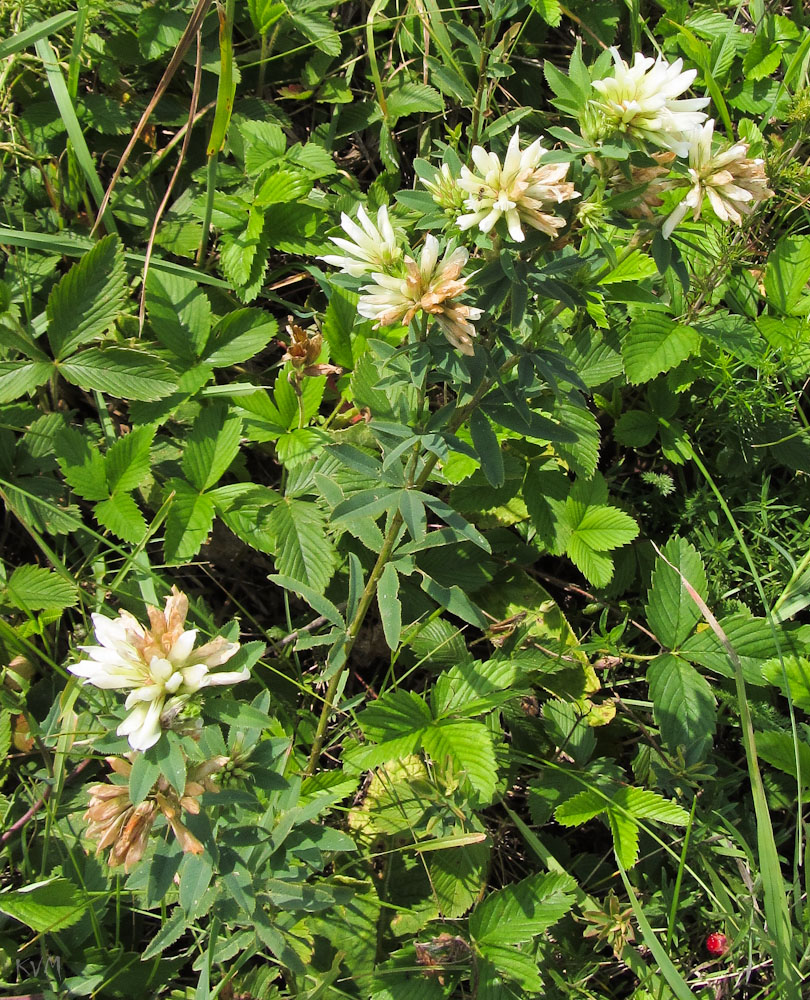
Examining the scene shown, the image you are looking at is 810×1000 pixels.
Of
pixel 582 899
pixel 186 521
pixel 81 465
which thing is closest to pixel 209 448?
pixel 186 521

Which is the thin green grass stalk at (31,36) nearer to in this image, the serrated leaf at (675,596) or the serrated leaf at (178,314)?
the serrated leaf at (178,314)

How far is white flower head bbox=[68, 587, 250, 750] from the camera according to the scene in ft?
4.89

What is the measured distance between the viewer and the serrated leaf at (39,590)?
8.04 feet

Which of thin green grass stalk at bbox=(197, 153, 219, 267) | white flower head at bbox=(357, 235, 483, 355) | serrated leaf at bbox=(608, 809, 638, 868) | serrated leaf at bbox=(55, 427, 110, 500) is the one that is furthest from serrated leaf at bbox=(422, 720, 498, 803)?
thin green grass stalk at bbox=(197, 153, 219, 267)

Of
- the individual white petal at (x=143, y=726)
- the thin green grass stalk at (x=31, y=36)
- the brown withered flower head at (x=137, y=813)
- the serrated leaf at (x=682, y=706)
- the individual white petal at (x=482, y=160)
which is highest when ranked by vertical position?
the thin green grass stalk at (x=31, y=36)

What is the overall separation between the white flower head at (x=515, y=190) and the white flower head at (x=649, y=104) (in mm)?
159

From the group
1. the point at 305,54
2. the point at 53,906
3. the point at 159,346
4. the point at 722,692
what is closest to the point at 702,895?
the point at 722,692

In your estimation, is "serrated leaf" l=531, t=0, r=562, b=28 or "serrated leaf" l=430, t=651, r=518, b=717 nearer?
"serrated leaf" l=430, t=651, r=518, b=717

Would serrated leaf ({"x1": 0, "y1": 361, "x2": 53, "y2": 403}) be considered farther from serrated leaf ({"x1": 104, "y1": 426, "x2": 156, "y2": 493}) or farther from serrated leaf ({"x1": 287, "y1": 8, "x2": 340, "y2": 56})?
serrated leaf ({"x1": 287, "y1": 8, "x2": 340, "y2": 56})

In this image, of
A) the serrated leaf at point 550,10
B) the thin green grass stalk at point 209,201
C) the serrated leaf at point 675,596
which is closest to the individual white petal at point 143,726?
the serrated leaf at point 675,596

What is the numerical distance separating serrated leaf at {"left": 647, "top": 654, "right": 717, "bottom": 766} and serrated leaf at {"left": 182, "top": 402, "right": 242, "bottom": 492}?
56.6 inches

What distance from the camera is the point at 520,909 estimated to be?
88.7 inches

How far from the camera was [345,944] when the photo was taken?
7.57ft

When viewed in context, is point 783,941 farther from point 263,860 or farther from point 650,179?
point 650,179
